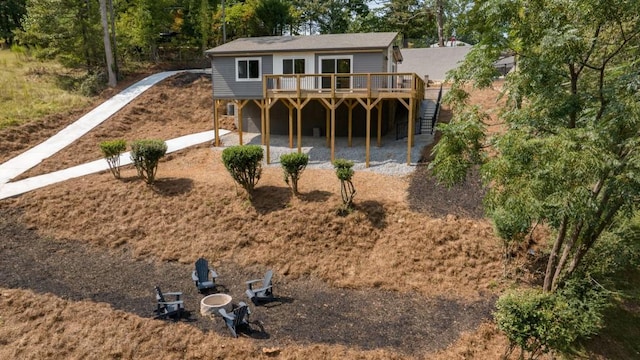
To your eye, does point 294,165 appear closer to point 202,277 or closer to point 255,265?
point 255,265

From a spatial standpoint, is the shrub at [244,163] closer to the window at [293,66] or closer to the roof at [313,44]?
the window at [293,66]

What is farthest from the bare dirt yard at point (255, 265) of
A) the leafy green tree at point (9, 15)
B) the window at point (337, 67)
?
the leafy green tree at point (9, 15)

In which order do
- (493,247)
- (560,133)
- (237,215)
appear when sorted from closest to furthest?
(560,133) < (493,247) < (237,215)

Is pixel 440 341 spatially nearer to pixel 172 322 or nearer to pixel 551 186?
pixel 551 186

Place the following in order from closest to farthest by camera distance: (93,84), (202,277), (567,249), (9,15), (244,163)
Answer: (567,249)
(202,277)
(244,163)
(93,84)
(9,15)

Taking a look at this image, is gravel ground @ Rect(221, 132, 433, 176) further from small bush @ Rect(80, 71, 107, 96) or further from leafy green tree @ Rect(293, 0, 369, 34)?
leafy green tree @ Rect(293, 0, 369, 34)

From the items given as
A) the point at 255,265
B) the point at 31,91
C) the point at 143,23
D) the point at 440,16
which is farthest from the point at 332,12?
the point at 255,265

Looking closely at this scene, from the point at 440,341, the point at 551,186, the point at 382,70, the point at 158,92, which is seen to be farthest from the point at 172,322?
the point at 158,92
